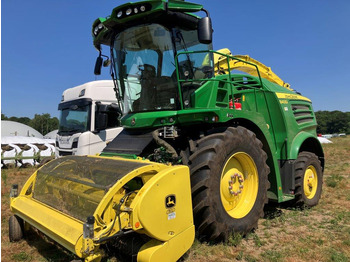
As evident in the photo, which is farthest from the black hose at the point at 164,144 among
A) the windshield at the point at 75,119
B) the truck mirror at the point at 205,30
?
the windshield at the point at 75,119

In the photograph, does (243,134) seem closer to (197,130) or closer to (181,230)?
(197,130)

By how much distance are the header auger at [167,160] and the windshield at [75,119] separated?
4.14 metres

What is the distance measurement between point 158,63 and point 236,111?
1288 mm

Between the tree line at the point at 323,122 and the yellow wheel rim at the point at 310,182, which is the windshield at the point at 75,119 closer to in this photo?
the yellow wheel rim at the point at 310,182

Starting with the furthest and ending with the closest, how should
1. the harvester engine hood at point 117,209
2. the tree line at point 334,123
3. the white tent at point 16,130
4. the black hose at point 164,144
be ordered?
the tree line at point 334,123
the white tent at point 16,130
the black hose at point 164,144
the harvester engine hood at point 117,209

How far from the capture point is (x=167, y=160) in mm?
3609

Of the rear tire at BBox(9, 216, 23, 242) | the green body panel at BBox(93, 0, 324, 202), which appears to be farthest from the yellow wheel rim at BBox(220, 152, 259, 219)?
the rear tire at BBox(9, 216, 23, 242)

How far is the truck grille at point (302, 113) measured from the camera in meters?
5.58

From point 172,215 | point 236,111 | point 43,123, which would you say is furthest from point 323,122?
point 172,215

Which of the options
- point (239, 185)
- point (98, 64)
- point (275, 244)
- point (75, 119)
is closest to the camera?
point (275, 244)

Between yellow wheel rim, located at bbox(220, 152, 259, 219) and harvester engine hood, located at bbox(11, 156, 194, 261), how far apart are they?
846mm

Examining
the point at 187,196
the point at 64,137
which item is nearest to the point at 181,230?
the point at 187,196

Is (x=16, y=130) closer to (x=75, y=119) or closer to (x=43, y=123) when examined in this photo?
(x=43, y=123)

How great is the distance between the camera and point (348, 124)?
81.8 meters
